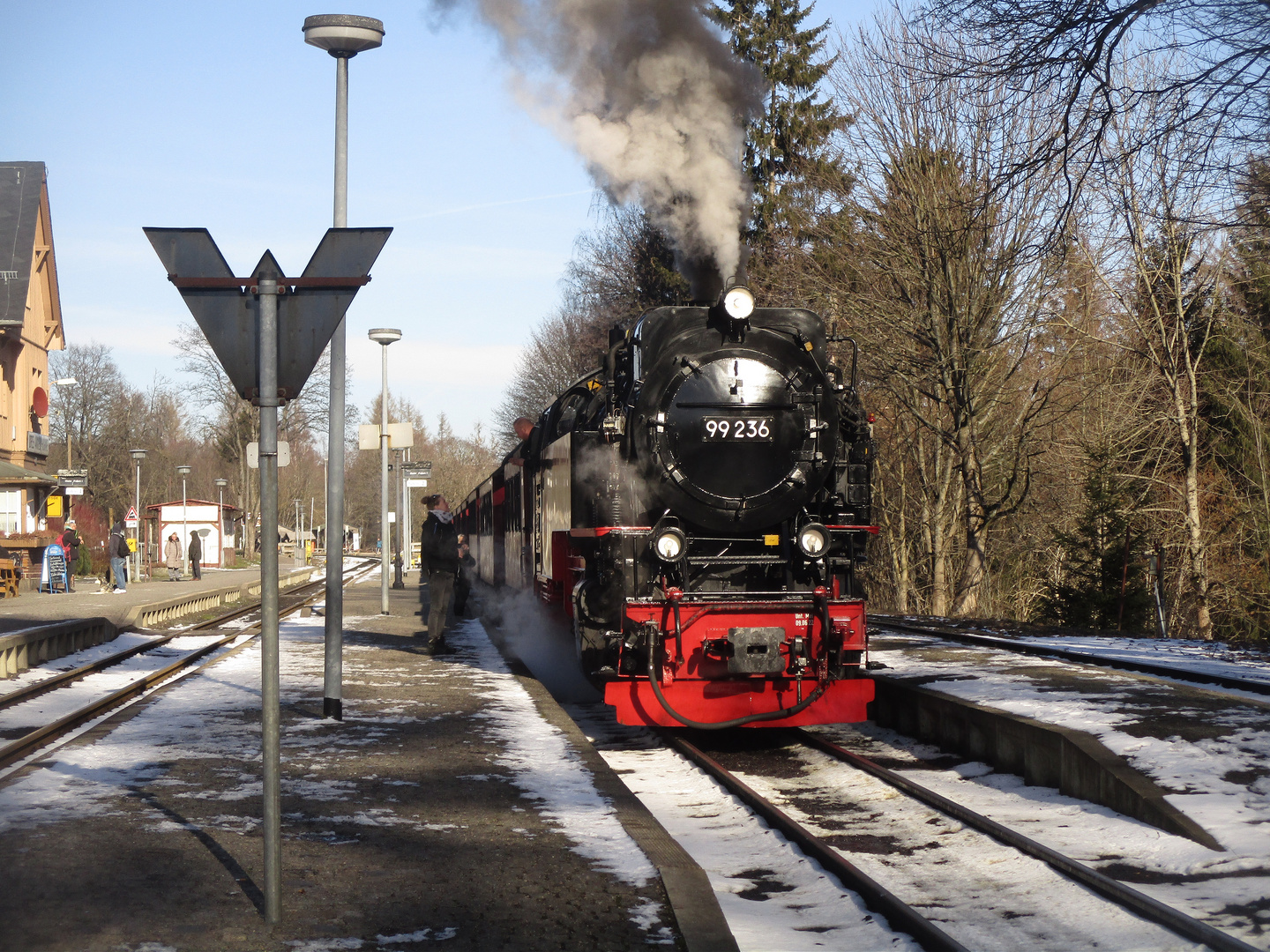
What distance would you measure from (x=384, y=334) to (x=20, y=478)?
1509cm

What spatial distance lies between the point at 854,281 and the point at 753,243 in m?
2.40

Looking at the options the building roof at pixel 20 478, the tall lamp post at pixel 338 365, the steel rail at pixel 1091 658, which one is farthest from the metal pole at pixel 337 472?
the building roof at pixel 20 478

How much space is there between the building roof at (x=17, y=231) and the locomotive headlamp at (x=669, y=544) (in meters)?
31.5

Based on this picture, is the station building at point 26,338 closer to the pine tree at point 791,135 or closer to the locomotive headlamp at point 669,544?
the pine tree at point 791,135

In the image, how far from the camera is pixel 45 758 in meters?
7.59

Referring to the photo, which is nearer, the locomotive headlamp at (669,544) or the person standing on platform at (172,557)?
the locomotive headlamp at (669,544)

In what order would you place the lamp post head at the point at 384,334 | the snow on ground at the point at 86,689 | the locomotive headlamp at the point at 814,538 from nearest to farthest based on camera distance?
1. the locomotive headlamp at the point at 814,538
2. the snow on ground at the point at 86,689
3. the lamp post head at the point at 384,334

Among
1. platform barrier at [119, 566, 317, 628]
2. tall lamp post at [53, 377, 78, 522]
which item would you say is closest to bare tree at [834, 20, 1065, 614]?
platform barrier at [119, 566, 317, 628]

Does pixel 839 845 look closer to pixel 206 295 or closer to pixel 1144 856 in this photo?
pixel 1144 856

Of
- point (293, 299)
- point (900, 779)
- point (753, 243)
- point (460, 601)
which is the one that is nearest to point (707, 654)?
point (900, 779)

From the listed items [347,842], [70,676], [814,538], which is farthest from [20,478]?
[347,842]

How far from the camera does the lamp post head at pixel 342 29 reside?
32.8 feet

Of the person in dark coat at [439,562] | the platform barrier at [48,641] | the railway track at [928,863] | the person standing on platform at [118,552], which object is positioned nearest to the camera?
the railway track at [928,863]

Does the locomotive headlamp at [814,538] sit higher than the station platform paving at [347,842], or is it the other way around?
the locomotive headlamp at [814,538]
